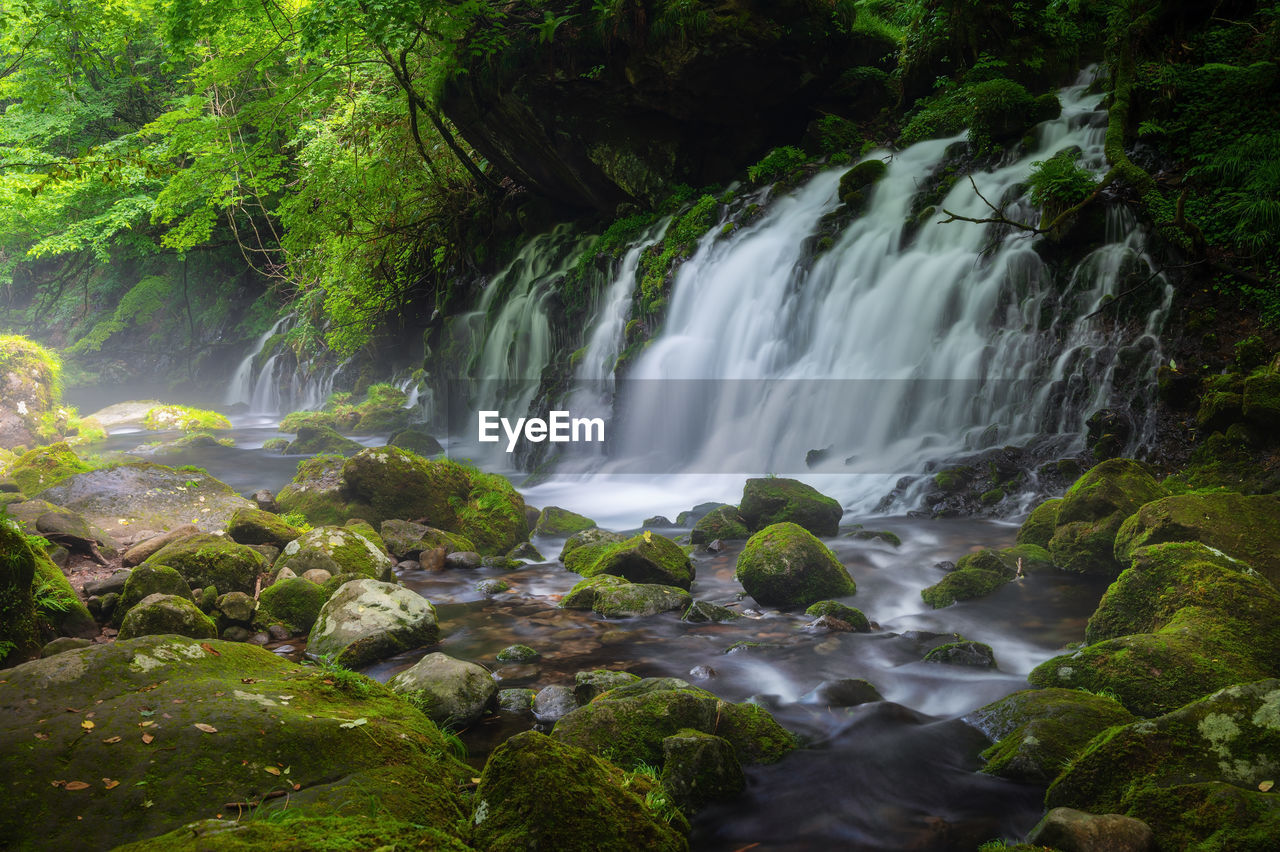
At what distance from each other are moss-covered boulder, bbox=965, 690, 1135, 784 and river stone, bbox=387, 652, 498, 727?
2662 millimetres

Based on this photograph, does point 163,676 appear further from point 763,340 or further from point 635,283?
point 635,283

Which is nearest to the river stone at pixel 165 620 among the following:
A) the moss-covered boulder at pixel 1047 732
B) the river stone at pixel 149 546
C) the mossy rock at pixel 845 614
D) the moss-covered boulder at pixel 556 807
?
the river stone at pixel 149 546

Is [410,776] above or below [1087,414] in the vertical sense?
below

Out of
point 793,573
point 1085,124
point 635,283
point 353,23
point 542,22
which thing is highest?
point 542,22

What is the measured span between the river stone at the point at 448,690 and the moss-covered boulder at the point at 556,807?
1.38 metres

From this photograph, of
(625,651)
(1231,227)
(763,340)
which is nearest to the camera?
(625,651)

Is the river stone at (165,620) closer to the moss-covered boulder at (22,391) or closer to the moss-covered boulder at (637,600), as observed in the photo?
the moss-covered boulder at (637,600)

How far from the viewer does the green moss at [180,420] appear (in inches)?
836

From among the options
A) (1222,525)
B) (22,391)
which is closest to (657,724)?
(1222,525)

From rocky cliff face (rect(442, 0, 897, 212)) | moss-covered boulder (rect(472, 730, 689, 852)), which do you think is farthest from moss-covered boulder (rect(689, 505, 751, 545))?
rocky cliff face (rect(442, 0, 897, 212))

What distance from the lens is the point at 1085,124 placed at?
1117 centimetres

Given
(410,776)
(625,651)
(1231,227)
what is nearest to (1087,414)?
(1231,227)

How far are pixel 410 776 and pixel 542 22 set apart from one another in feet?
46.9

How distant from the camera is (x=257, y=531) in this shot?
23.9 ft
